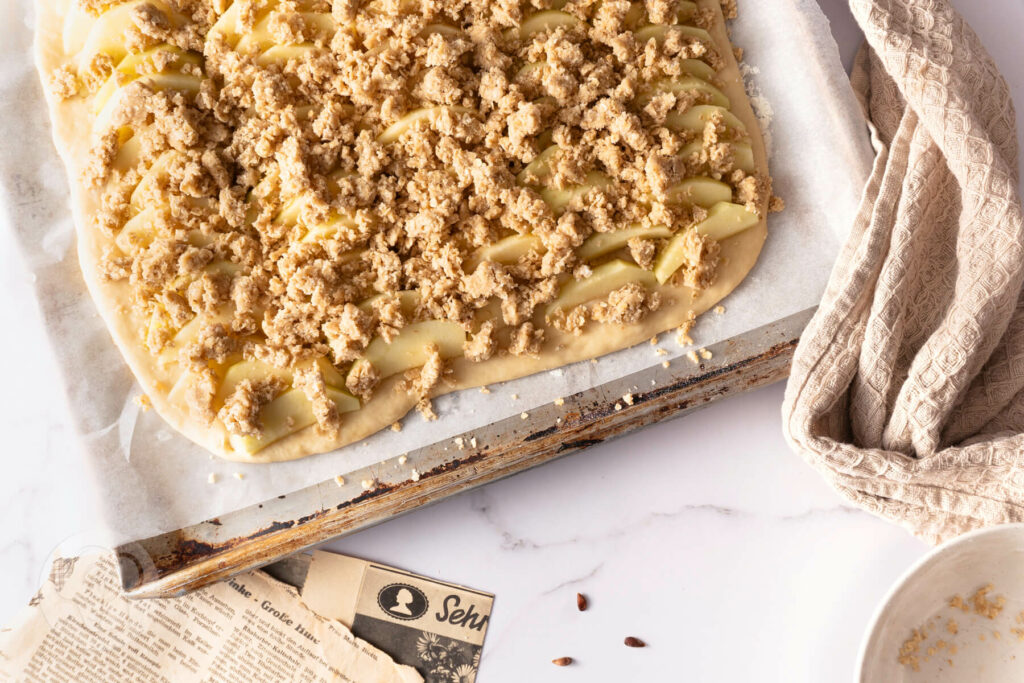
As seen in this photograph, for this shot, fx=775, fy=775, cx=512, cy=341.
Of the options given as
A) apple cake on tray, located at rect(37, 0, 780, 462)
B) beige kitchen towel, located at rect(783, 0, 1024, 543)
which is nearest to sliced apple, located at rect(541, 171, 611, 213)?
apple cake on tray, located at rect(37, 0, 780, 462)

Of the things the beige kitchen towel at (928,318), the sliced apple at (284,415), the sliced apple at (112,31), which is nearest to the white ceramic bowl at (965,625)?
the beige kitchen towel at (928,318)

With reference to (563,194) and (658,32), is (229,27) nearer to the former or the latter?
(563,194)

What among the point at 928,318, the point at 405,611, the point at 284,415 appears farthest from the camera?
the point at 405,611

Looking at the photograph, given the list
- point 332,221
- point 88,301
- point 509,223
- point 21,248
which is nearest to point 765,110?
point 509,223

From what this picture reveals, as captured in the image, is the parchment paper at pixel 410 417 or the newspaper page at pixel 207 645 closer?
the parchment paper at pixel 410 417

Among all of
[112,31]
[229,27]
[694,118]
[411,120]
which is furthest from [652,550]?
[112,31]

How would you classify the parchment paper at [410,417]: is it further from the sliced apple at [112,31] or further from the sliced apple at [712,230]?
the sliced apple at [112,31]

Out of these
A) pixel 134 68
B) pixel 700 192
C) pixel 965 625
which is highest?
pixel 134 68

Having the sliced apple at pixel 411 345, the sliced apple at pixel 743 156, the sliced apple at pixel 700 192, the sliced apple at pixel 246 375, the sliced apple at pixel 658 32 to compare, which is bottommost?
the sliced apple at pixel 246 375
